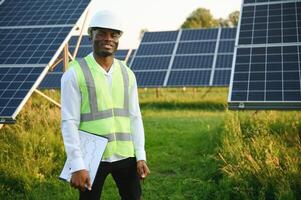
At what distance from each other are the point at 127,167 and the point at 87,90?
0.64 m

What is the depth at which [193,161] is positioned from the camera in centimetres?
707

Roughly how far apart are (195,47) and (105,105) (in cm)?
1493

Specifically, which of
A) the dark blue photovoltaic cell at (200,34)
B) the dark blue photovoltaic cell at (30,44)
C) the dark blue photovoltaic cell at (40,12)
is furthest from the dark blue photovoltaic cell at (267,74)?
the dark blue photovoltaic cell at (200,34)

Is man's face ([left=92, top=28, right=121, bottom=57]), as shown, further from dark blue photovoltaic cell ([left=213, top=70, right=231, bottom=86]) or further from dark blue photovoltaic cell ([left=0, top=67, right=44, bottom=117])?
dark blue photovoltaic cell ([left=213, top=70, right=231, bottom=86])

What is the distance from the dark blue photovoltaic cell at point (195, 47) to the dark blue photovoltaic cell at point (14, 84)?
34.0 ft

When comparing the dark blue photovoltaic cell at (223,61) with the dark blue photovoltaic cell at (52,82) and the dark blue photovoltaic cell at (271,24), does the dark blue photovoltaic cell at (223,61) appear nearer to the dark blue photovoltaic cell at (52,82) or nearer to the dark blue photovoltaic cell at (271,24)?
the dark blue photovoltaic cell at (52,82)

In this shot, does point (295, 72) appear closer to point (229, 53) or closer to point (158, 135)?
point (158, 135)

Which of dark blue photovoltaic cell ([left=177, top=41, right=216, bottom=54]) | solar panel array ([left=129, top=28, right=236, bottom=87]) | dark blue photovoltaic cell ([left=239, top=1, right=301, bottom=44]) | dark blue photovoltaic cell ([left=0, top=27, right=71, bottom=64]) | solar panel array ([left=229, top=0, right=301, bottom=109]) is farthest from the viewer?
dark blue photovoltaic cell ([left=177, top=41, right=216, bottom=54])

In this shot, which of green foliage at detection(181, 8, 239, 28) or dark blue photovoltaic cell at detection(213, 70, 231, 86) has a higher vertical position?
green foliage at detection(181, 8, 239, 28)

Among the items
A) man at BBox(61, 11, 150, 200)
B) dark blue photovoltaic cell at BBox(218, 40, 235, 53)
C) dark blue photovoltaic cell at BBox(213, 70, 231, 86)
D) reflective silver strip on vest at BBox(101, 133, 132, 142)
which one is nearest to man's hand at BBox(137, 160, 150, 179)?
man at BBox(61, 11, 150, 200)

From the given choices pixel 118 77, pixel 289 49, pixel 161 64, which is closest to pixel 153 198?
pixel 118 77

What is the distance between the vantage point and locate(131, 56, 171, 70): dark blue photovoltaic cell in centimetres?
1700

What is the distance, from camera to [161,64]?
17094 millimetres

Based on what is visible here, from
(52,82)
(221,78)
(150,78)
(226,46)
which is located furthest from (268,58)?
(52,82)
